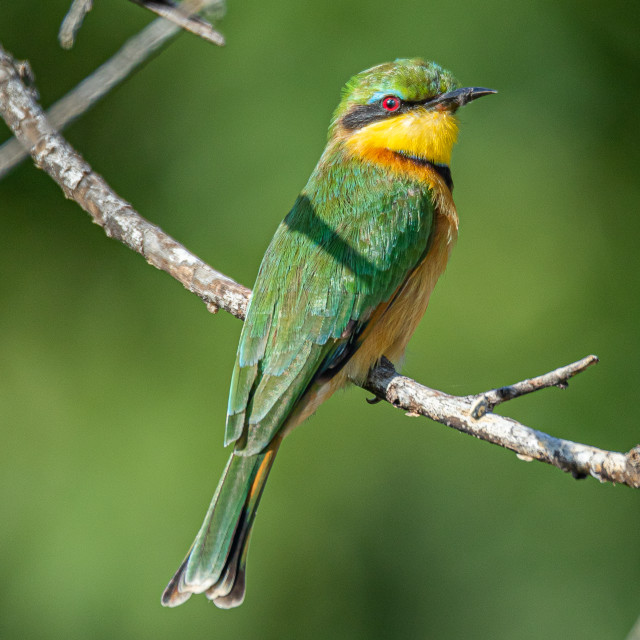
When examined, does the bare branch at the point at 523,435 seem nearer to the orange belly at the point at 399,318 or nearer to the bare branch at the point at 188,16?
the orange belly at the point at 399,318

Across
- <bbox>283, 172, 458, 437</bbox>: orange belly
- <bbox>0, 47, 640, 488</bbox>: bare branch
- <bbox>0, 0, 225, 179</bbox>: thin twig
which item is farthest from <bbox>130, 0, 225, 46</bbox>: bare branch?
<bbox>283, 172, 458, 437</bbox>: orange belly

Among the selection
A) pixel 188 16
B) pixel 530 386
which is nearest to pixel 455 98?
pixel 530 386

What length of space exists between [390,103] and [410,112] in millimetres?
81

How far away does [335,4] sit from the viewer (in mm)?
3432

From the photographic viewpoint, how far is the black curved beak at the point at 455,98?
2631 millimetres

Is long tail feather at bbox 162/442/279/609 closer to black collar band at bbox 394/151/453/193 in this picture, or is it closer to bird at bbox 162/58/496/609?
bird at bbox 162/58/496/609

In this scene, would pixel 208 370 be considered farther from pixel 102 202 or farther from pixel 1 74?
pixel 1 74

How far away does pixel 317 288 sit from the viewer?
90.1 inches

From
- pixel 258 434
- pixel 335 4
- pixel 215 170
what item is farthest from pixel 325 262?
pixel 335 4

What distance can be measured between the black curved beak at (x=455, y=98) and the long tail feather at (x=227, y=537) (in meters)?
1.21

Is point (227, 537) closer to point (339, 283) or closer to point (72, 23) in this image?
point (339, 283)

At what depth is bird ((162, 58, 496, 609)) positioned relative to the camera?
2219 mm

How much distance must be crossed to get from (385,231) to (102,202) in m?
0.86

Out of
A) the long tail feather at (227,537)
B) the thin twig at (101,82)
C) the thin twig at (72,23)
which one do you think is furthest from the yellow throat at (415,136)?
the thin twig at (101,82)
